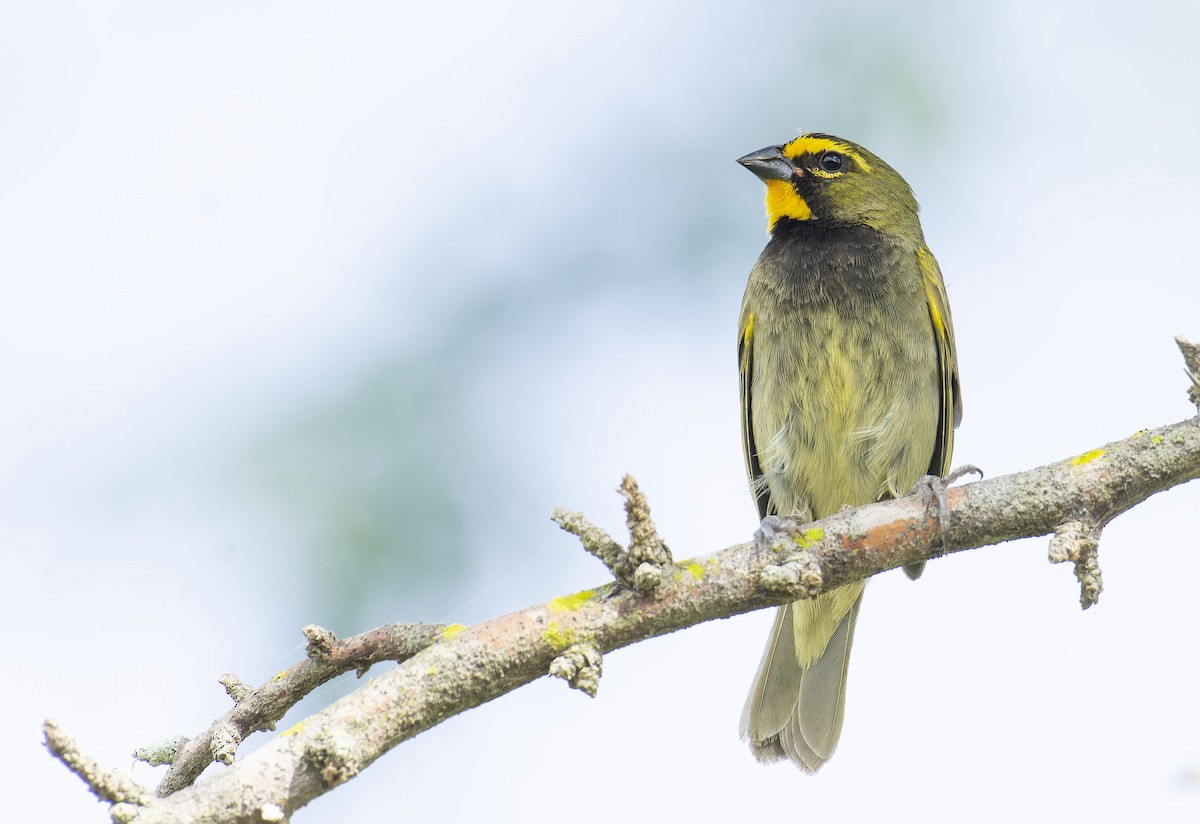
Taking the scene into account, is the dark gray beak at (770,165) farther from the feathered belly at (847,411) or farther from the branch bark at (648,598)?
the branch bark at (648,598)

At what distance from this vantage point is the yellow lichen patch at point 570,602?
2488mm

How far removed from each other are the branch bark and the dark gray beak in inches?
89.7

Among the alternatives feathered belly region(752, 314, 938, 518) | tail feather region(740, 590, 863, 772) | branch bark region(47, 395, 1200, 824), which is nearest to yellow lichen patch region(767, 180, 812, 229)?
feathered belly region(752, 314, 938, 518)

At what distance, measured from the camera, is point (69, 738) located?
192cm

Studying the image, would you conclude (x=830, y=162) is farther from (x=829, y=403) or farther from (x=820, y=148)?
(x=829, y=403)

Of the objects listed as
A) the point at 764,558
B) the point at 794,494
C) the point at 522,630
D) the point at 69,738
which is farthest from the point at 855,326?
the point at 69,738

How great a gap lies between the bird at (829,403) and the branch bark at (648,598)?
131cm

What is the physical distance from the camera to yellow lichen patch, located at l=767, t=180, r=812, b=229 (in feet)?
15.5

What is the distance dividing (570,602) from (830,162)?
2912 millimetres

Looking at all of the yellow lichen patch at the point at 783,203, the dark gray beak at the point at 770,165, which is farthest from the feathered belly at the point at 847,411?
the dark gray beak at the point at 770,165

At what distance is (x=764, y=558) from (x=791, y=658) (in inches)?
73.6

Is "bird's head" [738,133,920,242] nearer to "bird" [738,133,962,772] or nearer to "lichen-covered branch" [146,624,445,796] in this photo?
"bird" [738,133,962,772]

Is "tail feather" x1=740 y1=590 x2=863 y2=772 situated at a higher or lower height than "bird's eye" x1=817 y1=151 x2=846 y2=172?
lower

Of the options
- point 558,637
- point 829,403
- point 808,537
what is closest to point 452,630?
point 558,637
